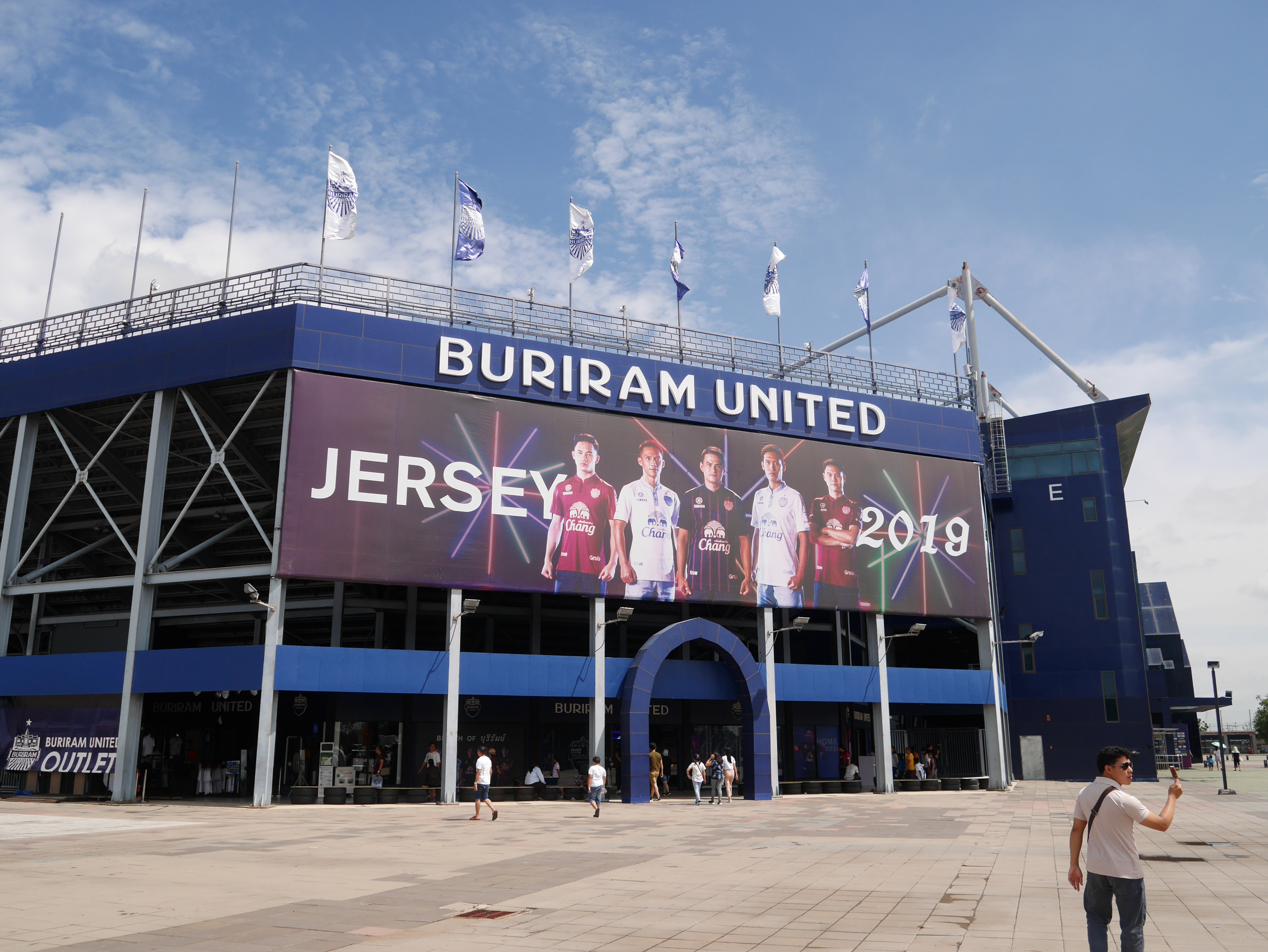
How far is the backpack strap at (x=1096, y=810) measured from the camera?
9.21m

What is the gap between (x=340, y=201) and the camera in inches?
1622

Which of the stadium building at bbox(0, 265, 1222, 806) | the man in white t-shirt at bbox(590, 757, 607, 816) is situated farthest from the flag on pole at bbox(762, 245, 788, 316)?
the man in white t-shirt at bbox(590, 757, 607, 816)

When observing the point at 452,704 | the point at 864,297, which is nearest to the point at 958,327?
the point at 864,297

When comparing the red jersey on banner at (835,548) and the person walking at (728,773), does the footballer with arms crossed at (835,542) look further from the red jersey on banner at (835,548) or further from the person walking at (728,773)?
the person walking at (728,773)

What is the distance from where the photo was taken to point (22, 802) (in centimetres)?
3662

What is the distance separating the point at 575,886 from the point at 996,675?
39723 millimetres

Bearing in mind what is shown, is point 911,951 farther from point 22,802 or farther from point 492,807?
point 22,802

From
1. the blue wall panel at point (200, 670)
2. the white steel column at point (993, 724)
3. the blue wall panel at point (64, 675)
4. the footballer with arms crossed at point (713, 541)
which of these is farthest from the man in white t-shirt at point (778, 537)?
the blue wall panel at point (64, 675)

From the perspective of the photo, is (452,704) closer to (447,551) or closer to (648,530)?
(447,551)

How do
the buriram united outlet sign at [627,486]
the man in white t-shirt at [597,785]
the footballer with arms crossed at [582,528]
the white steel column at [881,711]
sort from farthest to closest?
the white steel column at [881,711]
the footballer with arms crossed at [582,528]
the buriram united outlet sign at [627,486]
the man in white t-shirt at [597,785]

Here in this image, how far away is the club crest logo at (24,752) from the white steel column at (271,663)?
969cm

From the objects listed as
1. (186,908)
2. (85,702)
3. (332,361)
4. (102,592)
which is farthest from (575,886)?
(102,592)

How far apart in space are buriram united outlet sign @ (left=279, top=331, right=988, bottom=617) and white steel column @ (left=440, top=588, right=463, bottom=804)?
1078 millimetres

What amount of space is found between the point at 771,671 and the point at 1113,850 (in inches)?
1424
